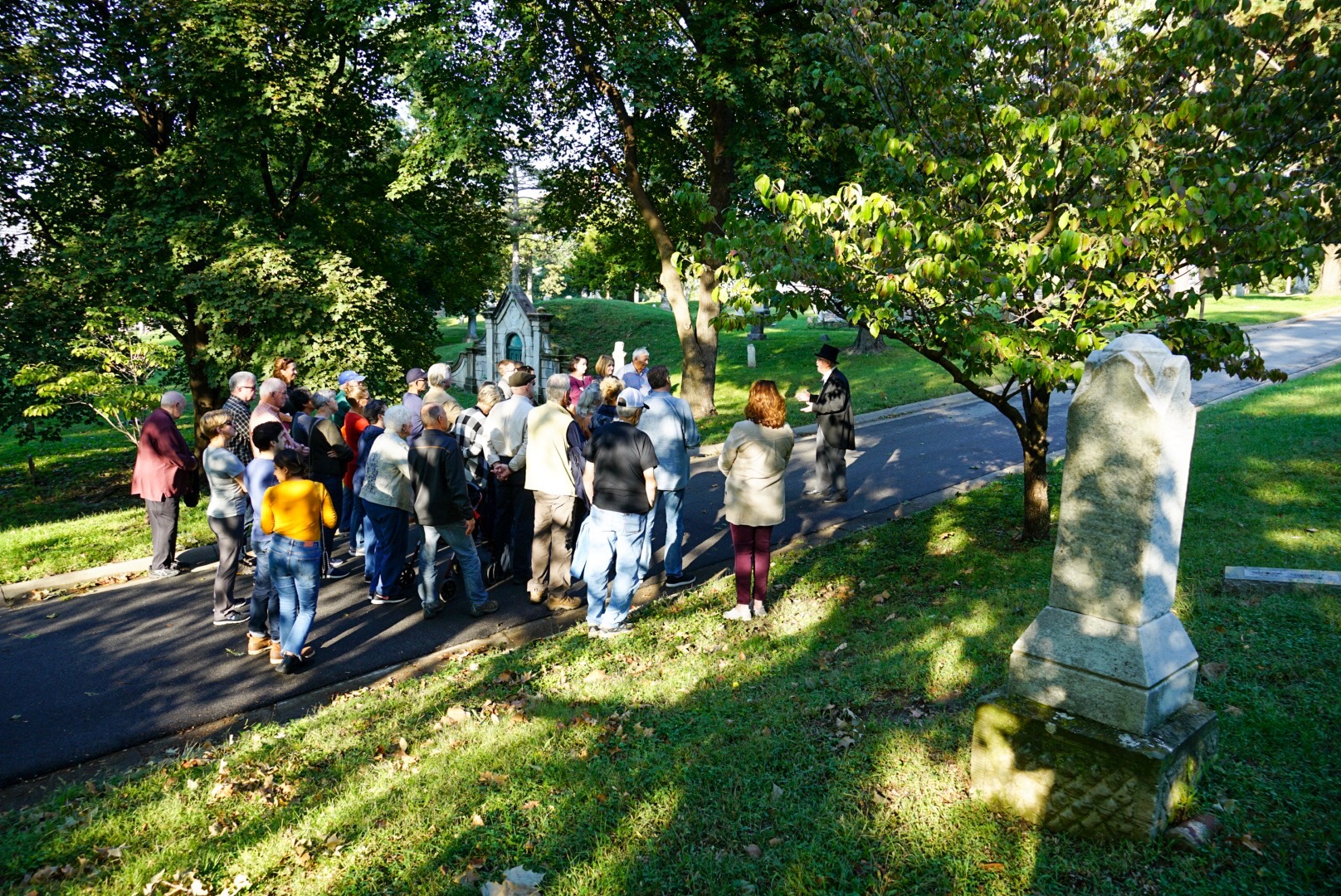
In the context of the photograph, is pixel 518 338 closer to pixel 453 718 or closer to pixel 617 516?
pixel 617 516

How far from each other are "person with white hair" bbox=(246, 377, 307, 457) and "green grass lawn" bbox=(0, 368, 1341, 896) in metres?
2.53

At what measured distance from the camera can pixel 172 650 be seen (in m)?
7.04

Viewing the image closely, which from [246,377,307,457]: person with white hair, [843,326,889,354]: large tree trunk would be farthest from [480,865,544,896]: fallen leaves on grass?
[843,326,889,354]: large tree trunk

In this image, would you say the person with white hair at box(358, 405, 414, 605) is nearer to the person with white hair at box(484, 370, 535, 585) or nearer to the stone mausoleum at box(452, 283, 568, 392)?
the person with white hair at box(484, 370, 535, 585)

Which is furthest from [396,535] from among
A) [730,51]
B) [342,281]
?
[730,51]

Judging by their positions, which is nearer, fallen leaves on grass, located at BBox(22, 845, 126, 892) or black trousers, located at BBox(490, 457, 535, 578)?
fallen leaves on grass, located at BBox(22, 845, 126, 892)

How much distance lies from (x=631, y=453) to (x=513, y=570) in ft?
8.52

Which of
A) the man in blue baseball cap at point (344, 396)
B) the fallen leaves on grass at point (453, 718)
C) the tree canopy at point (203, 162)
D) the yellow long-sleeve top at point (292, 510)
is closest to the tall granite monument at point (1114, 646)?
the fallen leaves on grass at point (453, 718)

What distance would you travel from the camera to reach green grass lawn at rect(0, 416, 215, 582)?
9.59 m

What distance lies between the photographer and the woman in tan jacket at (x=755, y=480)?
6898mm

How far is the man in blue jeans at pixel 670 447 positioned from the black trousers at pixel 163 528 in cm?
504

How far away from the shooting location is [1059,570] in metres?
4.14

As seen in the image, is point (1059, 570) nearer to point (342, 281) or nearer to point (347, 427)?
point (347, 427)

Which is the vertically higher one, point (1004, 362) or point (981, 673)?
point (1004, 362)
